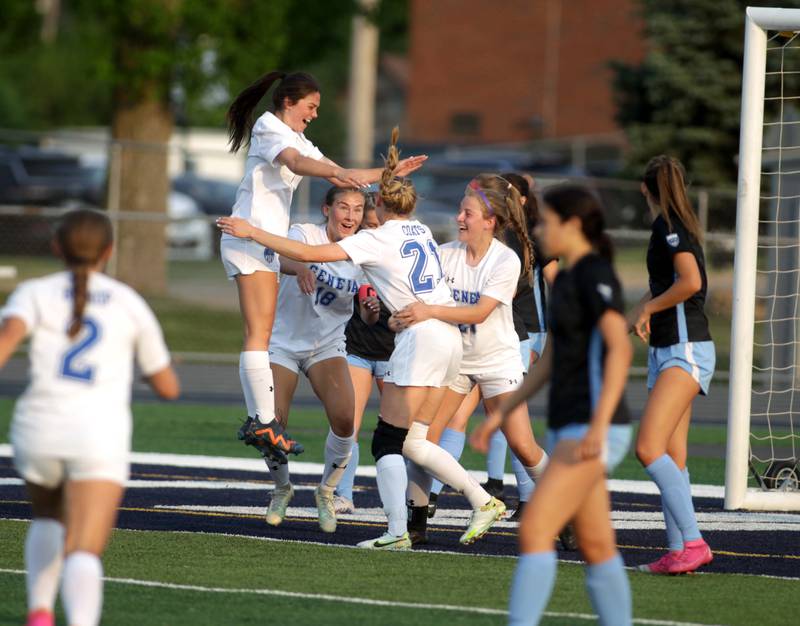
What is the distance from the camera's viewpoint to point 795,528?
9203 mm

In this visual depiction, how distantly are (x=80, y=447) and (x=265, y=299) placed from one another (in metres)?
3.43

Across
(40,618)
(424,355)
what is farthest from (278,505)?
(40,618)

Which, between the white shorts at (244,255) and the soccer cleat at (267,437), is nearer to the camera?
the soccer cleat at (267,437)

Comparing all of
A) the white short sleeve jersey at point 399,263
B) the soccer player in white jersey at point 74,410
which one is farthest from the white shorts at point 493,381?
the soccer player in white jersey at point 74,410

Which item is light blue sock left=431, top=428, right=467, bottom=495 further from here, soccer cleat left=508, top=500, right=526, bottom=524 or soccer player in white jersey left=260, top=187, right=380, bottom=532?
soccer player in white jersey left=260, top=187, right=380, bottom=532

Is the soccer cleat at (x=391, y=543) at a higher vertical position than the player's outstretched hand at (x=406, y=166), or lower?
lower

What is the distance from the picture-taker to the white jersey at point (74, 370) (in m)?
5.17

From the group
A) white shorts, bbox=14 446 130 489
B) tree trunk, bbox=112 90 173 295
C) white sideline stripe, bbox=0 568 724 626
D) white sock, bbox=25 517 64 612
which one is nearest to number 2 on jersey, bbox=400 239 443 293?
white sideline stripe, bbox=0 568 724 626

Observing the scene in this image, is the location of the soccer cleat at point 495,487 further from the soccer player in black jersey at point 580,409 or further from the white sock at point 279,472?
the soccer player in black jersey at point 580,409

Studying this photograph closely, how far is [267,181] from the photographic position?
850 centimetres

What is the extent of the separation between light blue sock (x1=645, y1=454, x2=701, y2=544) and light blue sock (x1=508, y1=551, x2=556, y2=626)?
87.0 inches

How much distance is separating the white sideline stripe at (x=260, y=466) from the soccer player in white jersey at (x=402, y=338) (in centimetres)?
318

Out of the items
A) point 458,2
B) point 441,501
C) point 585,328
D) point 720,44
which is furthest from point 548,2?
point 585,328

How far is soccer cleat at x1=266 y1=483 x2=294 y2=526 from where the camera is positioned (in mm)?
8562
